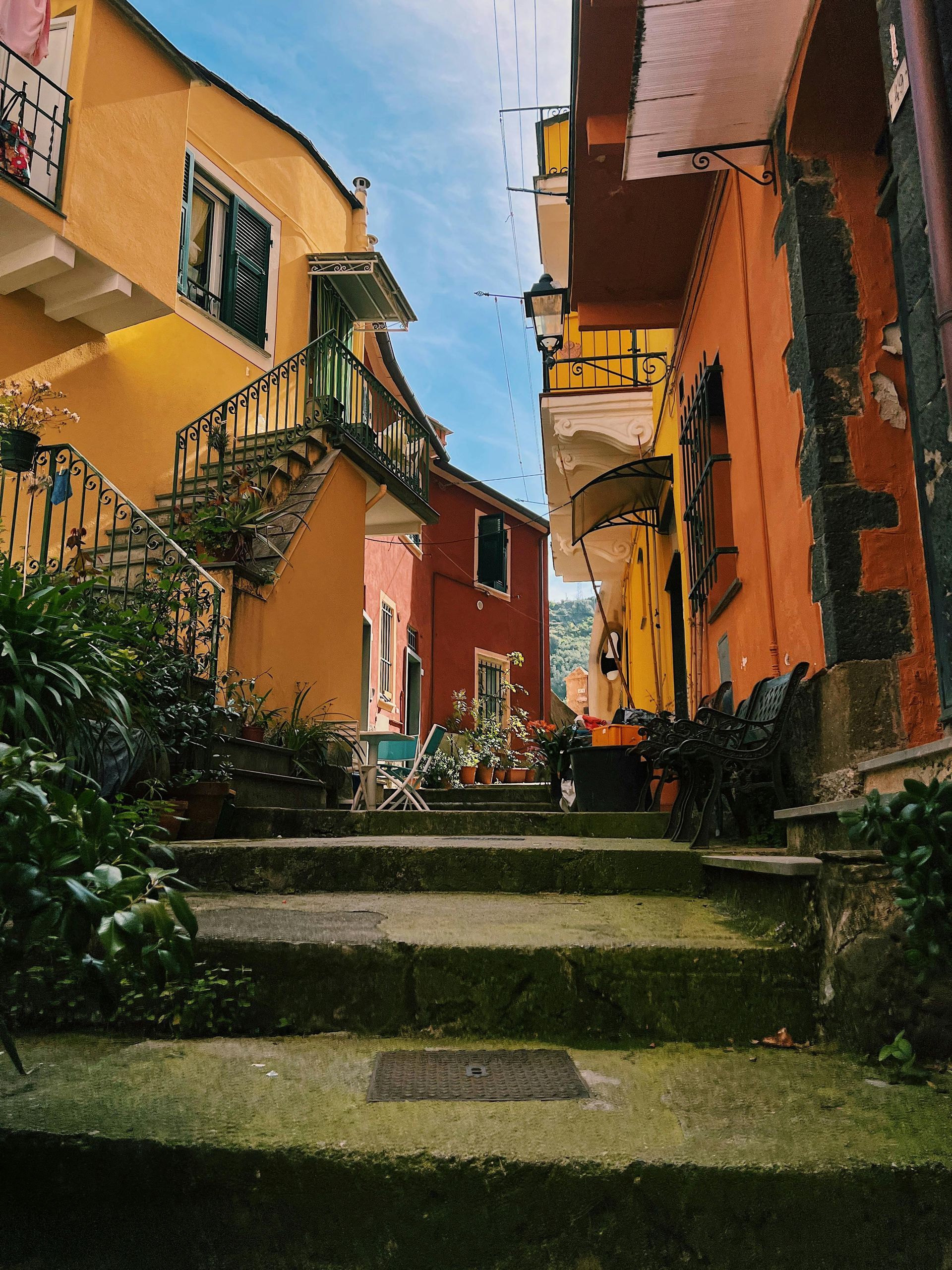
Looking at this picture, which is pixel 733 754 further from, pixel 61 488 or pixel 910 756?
pixel 61 488

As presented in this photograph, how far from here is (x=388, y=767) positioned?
8.30 metres

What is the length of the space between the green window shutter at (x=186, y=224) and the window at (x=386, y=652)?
18.5 ft

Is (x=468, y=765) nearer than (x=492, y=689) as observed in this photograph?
Yes

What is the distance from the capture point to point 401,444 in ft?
34.9

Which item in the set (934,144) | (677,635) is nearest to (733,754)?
(934,144)

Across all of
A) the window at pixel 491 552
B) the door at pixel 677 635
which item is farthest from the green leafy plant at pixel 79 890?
the window at pixel 491 552

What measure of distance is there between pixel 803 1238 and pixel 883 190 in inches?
127

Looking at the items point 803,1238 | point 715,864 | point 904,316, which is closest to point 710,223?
point 904,316

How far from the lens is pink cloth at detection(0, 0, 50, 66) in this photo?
238 inches

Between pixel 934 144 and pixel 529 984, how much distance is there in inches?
75.4

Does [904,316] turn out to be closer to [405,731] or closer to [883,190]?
[883,190]

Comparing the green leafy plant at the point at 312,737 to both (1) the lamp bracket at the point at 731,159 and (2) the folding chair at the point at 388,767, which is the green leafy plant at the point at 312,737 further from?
(1) the lamp bracket at the point at 731,159

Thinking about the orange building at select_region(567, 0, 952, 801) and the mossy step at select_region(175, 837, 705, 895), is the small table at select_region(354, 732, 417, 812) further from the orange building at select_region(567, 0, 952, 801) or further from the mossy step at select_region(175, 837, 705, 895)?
the mossy step at select_region(175, 837, 705, 895)

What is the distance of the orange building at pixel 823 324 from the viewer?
2105mm
